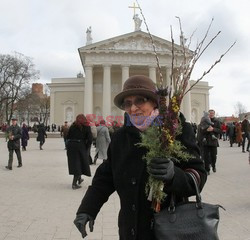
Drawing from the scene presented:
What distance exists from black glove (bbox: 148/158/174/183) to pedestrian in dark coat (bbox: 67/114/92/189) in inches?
285

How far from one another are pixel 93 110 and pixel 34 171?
4394 cm

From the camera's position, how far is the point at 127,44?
5178 cm

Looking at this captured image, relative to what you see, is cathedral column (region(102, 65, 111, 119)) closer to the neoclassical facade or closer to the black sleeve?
the neoclassical facade

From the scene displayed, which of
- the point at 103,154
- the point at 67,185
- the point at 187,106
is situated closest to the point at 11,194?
the point at 67,185

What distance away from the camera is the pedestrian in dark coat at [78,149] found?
29.2 feet

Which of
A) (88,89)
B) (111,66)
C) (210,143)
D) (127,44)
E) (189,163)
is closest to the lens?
(189,163)

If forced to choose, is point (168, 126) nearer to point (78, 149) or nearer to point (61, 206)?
point (61, 206)

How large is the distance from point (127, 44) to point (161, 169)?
5156cm

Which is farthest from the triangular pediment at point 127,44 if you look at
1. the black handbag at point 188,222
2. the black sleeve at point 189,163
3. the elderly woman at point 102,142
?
the black handbag at point 188,222

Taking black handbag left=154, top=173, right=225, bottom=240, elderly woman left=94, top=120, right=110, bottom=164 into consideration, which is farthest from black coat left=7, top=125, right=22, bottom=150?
black handbag left=154, top=173, right=225, bottom=240

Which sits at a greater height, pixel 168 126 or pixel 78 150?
pixel 168 126

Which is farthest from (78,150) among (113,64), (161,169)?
(113,64)

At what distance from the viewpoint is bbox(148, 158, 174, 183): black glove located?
1.82 m

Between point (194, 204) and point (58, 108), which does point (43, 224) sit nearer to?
point (194, 204)
